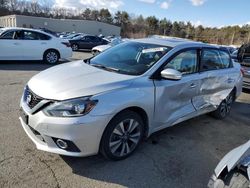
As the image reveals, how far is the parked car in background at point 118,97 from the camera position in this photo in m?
2.80

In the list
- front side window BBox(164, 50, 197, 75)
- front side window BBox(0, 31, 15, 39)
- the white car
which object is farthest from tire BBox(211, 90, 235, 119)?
front side window BBox(0, 31, 15, 39)

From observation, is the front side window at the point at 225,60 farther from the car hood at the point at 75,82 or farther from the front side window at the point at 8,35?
the front side window at the point at 8,35

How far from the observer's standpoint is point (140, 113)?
3.41 meters

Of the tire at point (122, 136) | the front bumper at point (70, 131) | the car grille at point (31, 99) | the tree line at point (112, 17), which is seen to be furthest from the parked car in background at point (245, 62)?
the tree line at point (112, 17)

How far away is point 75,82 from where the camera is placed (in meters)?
3.10

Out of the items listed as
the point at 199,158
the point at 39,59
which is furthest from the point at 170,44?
the point at 39,59

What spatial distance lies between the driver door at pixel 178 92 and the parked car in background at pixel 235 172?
1315mm

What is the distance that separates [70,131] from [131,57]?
175 centimetres

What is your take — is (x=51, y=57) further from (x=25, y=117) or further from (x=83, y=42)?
(x=83, y=42)

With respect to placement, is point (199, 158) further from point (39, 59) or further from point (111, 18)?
point (111, 18)

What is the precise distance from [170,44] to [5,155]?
291 cm

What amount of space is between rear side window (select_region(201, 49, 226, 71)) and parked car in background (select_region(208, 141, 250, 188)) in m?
2.28

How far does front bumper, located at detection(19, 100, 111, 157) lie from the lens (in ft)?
9.00

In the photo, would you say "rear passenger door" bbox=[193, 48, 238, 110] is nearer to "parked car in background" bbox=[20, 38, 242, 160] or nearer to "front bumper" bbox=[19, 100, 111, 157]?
"parked car in background" bbox=[20, 38, 242, 160]
